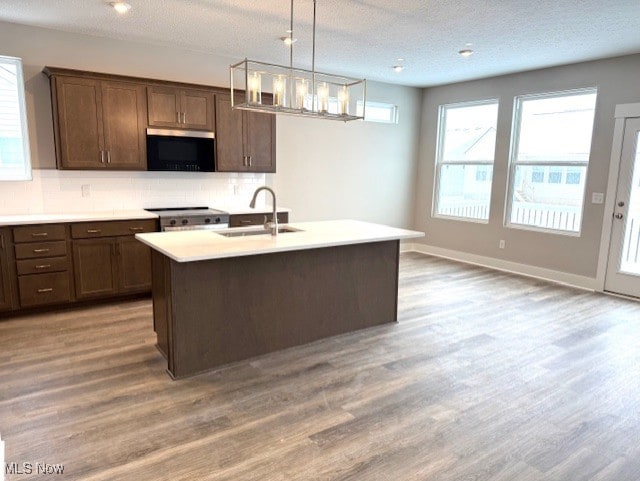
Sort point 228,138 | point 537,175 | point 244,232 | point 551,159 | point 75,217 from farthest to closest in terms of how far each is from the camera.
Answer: point 537,175 < point 551,159 < point 228,138 < point 75,217 < point 244,232

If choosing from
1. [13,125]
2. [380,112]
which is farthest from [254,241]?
[380,112]

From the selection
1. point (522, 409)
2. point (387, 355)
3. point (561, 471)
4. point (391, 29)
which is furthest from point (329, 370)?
point (391, 29)

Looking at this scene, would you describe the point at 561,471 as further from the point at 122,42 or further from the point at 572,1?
the point at 122,42

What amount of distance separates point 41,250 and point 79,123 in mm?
1248

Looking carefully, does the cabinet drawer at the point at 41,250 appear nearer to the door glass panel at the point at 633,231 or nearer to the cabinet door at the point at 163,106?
the cabinet door at the point at 163,106

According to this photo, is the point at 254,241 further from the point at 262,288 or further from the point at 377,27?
the point at 377,27

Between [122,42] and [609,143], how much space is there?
17.9 ft

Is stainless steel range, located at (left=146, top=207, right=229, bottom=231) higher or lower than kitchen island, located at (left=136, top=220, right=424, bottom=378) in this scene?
higher

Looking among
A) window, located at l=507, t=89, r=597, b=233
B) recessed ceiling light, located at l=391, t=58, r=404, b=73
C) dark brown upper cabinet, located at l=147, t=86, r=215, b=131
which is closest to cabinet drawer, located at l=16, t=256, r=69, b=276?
dark brown upper cabinet, located at l=147, t=86, r=215, b=131

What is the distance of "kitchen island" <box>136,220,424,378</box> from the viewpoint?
2.92m

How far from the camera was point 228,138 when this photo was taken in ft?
16.4

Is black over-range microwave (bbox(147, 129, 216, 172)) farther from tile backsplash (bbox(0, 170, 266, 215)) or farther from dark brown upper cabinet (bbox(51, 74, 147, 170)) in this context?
tile backsplash (bbox(0, 170, 266, 215))

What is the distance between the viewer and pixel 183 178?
202 inches

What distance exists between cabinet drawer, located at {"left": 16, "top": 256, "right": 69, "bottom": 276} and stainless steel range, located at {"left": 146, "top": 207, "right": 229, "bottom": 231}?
937 mm
